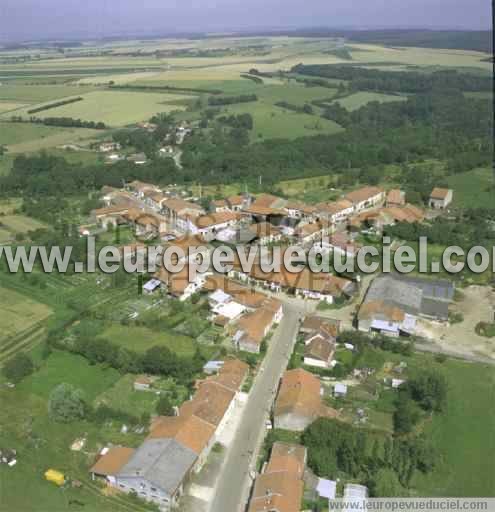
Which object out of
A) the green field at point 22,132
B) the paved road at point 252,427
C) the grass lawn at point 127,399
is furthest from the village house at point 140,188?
the green field at point 22,132

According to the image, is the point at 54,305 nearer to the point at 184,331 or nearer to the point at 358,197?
the point at 184,331

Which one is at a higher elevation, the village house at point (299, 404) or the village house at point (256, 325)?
the village house at point (256, 325)

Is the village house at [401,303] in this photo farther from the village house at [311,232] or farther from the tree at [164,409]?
the tree at [164,409]

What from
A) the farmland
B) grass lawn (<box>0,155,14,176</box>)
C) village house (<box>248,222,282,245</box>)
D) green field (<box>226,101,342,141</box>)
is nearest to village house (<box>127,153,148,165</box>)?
the farmland

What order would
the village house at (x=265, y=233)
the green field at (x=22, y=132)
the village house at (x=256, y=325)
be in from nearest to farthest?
the village house at (x=256, y=325) < the village house at (x=265, y=233) < the green field at (x=22, y=132)

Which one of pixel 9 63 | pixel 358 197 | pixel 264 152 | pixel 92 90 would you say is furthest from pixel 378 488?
pixel 9 63

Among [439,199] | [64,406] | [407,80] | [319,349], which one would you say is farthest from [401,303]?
[407,80]

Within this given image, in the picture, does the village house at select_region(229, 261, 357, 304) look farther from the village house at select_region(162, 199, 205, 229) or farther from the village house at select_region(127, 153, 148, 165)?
the village house at select_region(127, 153, 148, 165)
